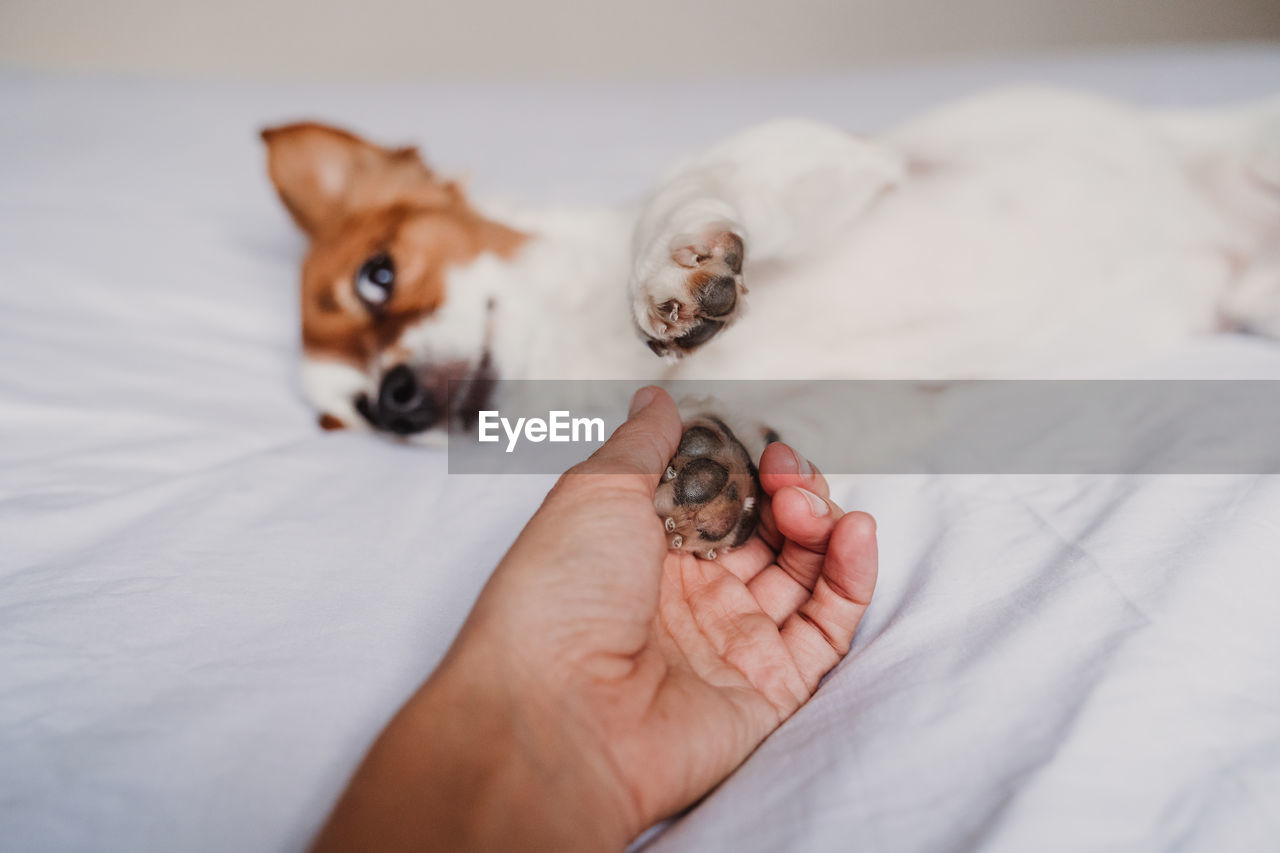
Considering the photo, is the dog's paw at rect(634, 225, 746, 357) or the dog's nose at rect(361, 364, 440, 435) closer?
the dog's paw at rect(634, 225, 746, 357)

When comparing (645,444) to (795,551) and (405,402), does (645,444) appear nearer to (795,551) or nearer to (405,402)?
(795,551)

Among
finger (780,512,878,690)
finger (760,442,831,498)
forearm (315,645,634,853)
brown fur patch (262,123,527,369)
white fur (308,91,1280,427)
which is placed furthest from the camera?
brown fur patch (262,123,527,369)

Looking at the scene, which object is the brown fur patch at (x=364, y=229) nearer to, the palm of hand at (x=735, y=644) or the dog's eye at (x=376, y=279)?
the dog's eye at (x=376, y=279)

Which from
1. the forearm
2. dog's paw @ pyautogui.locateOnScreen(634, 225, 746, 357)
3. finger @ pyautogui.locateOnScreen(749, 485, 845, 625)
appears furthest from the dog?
the forearm

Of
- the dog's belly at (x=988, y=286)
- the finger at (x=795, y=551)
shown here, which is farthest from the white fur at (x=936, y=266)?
the finger at (x=795, y=551)

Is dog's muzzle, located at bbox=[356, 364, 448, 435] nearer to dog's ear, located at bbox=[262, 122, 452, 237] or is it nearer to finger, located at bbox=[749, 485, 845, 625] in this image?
dog's ear, located at bbox=[262, 122, 452, 237]

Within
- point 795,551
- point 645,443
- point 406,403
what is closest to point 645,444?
point 645,443

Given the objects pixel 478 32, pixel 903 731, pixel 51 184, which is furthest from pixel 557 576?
pixel 478 32

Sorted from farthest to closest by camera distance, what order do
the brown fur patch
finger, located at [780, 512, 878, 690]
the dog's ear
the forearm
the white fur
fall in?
the dog's ear → the brown fur patch → the white fur → finger, located at [780, 512, 878, 690] → the forearm

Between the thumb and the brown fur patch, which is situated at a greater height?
the brown fur patch
